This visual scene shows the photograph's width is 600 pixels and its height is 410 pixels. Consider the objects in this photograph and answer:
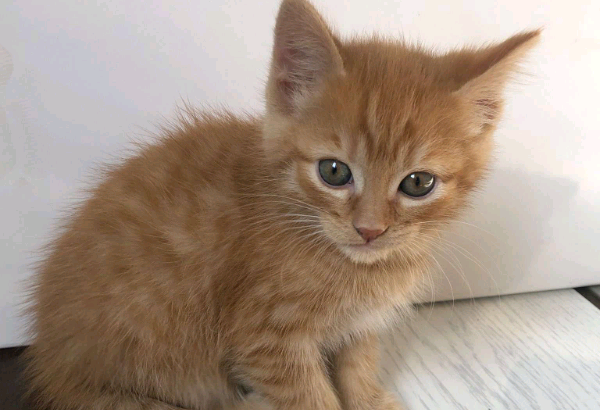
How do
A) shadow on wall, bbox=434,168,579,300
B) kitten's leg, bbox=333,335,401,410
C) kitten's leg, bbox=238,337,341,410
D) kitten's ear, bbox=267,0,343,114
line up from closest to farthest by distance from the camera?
kitten's ear, bbox=267,0,343,114 < kitten's leg, bbox=238,337,341,410 < kitten's leg, bbox=333,335,401,410 < shadow on wall, bbox=434,168,579,300

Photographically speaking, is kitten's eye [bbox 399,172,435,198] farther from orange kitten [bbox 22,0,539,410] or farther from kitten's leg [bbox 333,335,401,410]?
kitten's leg [bbox 333,335,401,410]

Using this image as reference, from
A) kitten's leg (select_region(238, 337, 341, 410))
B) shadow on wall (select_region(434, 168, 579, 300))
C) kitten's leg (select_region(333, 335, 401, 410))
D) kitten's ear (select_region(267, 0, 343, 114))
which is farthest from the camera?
shadow on wall (select_region(434, 168, 579, 300))

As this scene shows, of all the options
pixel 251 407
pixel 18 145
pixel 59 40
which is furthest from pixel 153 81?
pixel 251 407

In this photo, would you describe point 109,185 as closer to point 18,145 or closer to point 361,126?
point 18,145

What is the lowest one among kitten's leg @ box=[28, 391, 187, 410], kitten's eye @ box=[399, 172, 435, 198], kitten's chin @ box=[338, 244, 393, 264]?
kitten's leg @ box=[28, 391, 187, 410]

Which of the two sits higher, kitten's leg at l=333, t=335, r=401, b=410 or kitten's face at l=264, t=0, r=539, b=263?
kitten's face at l=264, t=0, r=539, b=263

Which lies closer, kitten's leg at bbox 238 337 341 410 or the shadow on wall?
kitten's leg at bbox 238 337 341 410

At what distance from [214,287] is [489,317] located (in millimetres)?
781

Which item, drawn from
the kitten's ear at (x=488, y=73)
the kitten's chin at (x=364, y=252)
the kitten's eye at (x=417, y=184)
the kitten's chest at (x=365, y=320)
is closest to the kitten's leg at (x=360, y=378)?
the kitten's chest at (x=365, y=320)

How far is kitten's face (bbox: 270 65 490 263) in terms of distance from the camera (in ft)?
2.44

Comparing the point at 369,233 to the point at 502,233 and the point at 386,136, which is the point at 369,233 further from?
the point at 502,233

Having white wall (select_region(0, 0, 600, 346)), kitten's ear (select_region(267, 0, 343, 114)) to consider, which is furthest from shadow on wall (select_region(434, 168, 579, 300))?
kitten's ear (select_region(267, 0, 343, 114))

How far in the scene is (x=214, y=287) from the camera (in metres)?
0.87

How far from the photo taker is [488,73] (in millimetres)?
734
